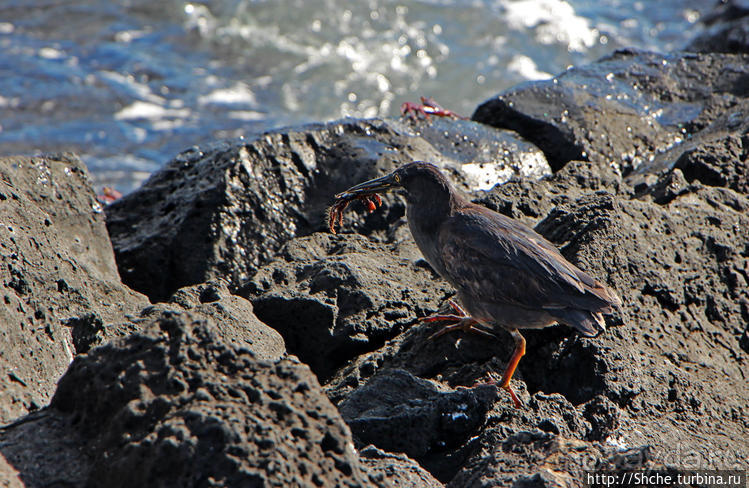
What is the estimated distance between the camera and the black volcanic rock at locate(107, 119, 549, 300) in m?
5.20

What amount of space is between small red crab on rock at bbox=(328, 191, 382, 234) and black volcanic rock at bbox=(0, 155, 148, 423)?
121 cm

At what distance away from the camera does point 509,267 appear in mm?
3957

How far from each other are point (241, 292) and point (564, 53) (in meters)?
9.95

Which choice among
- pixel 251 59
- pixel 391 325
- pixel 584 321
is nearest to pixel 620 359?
pixel 584 321

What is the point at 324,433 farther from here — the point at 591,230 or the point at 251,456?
the point at 591,230

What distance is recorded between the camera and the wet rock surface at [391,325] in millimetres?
2607

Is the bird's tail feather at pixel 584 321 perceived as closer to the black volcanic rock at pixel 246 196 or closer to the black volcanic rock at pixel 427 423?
the black volcanic rock at pixel 427 423

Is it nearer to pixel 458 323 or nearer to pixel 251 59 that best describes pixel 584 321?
pixel 458 323

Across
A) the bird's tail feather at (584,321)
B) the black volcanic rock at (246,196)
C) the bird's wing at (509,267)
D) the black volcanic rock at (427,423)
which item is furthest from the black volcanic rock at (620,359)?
the black volcanic rock at (246,196)

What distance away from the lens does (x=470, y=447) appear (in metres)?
3.34

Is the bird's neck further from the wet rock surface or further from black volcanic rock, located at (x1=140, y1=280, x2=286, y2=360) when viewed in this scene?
black volcanic rock, located at (x1=140, y1=280, x2=286, y2=360)

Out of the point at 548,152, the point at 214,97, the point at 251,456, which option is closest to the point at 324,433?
the point at 251,456

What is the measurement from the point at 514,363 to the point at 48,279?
2.26 metres

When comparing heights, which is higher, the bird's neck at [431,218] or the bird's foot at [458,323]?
the bird's neck at [431,218]
